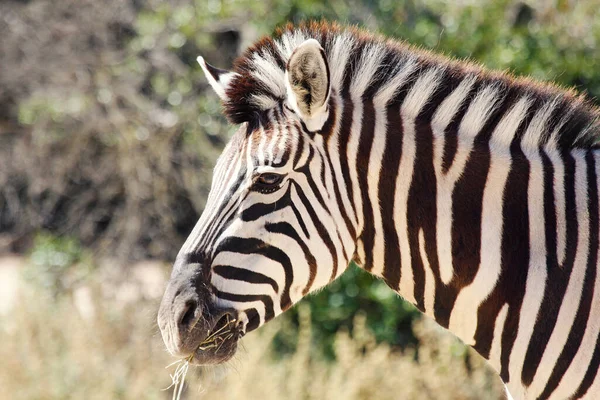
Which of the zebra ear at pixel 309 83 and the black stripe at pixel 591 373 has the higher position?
the zebra ear at pixel 309 83

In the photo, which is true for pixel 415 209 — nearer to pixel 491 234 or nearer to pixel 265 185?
pixel 491 234

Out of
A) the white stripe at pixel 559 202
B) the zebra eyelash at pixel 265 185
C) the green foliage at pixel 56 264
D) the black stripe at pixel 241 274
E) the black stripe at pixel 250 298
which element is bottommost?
the green foliage at pixel 56 264

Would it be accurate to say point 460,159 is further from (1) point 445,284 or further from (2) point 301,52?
(2) point 301,52

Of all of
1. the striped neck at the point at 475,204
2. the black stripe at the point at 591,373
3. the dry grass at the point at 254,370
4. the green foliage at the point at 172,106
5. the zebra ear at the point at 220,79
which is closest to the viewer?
the black stripe at the point at 591,373

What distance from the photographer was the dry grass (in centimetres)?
699

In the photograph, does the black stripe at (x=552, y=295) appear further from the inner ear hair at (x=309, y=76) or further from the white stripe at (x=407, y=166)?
the inner ear hair at (x=309, y=76)

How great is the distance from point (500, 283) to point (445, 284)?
221 mm

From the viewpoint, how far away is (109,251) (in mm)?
9414

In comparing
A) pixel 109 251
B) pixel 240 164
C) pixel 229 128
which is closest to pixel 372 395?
pixel 229 128

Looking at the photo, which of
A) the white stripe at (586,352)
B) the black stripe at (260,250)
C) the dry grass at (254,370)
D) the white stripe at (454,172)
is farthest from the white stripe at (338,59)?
the dry grass at (254,370)

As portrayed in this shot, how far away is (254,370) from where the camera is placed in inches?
275

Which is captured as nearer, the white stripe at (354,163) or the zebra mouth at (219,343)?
the zebra mouth at (219,343)

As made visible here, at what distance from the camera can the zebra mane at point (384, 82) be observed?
323 centimetres

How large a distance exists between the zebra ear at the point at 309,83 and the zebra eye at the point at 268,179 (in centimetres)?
26
